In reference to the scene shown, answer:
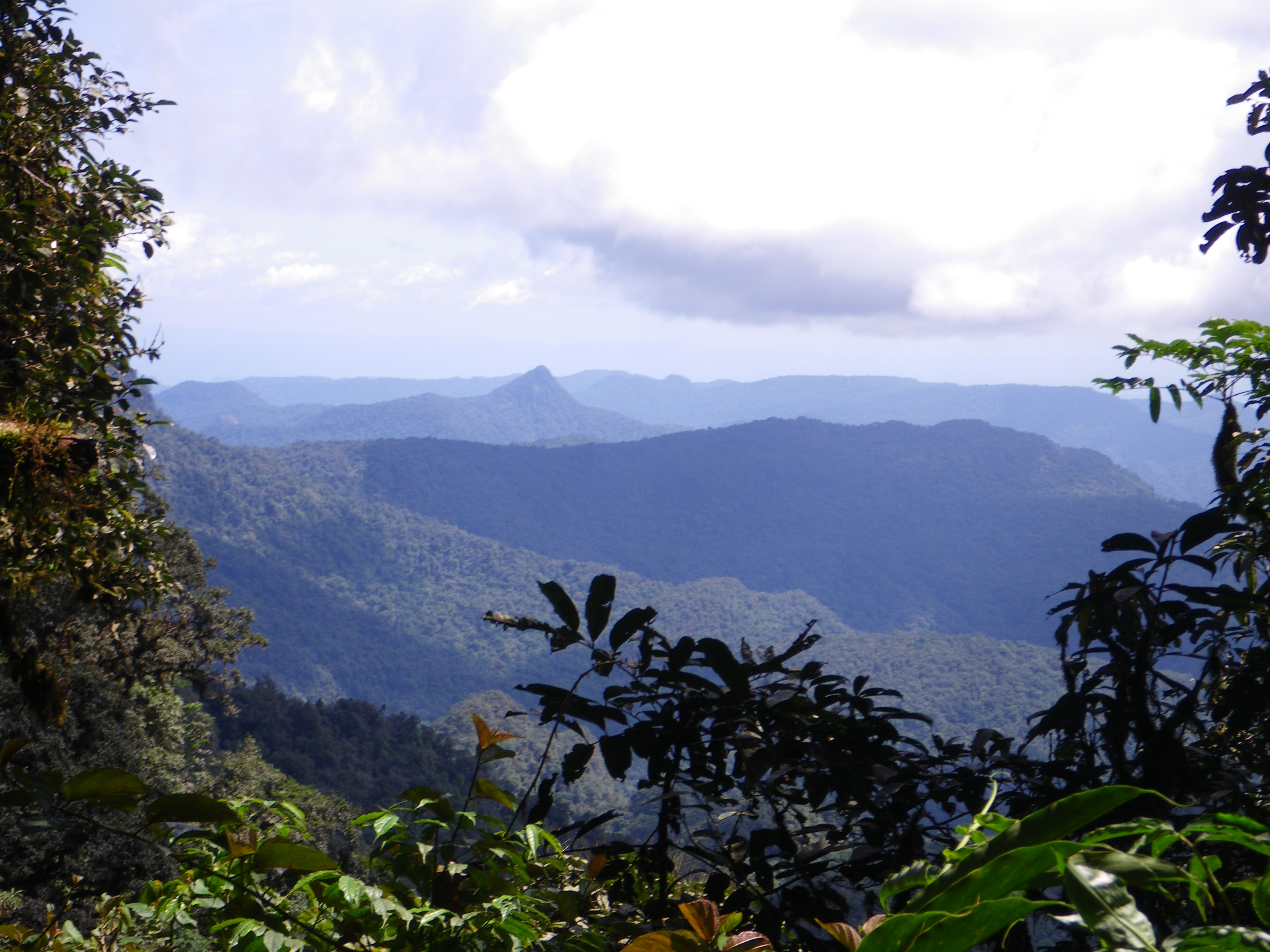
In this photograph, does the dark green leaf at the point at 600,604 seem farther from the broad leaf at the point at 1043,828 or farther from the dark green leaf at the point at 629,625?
the broad leaf at the point at 1043,828

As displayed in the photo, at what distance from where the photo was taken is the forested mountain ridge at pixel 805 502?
365 ft

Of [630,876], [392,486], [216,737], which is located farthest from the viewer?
[392,486]

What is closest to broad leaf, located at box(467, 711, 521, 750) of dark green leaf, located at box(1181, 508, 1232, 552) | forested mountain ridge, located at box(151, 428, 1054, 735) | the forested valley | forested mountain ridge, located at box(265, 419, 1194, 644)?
the forested valley

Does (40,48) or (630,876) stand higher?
(40,48)

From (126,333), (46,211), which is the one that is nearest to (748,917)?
(46,211)

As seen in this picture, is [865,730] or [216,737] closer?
[865,730]

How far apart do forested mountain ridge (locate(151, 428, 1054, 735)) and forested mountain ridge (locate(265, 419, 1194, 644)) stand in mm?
16549

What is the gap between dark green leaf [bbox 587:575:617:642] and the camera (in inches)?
51.4

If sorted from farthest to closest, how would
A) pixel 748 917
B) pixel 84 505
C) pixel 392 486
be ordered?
pixel 392 486
pixel 84 505
pixel 748 917

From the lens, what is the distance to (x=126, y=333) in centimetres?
352

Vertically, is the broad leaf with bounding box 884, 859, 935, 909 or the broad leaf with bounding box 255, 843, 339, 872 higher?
the broad leaf with bounding box 884, 859, 935, 909

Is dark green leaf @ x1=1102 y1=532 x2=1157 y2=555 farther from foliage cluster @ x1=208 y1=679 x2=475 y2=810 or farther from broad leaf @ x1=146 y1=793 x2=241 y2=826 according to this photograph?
foliage cluster @ x1=208 y1=679 x2=475 y2=810

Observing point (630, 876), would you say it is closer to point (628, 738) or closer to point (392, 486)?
point (628, 738)

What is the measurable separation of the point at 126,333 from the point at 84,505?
2063mm
